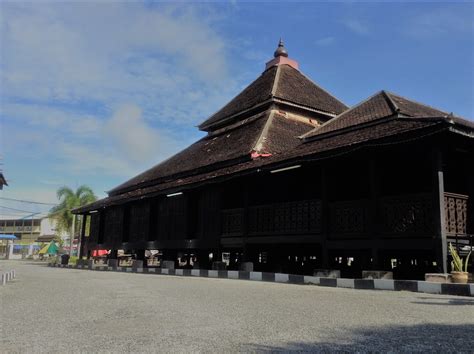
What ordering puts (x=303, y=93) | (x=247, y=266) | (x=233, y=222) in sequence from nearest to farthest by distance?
(x=247, y=266), (x=233, y=222), (x=303, y=93)

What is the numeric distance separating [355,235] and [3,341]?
883 cm

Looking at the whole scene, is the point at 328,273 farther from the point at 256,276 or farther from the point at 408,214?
the point at 256,276

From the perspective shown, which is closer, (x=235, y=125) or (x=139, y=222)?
(x=139, y=222)

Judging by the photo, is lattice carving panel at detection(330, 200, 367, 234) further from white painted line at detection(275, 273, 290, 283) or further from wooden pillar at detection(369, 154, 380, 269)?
white painted line at detection(275, 273, 290, 283)

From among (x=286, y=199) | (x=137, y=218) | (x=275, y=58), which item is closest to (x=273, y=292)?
(x=286, y=199)

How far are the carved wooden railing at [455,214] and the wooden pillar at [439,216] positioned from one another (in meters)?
0.49

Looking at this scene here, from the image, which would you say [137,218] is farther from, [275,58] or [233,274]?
[275,58]

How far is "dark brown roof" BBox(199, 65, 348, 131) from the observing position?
2132cm

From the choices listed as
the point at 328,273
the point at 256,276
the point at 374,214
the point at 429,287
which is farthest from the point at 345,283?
the point at 256,276

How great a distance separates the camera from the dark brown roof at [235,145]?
1778cm

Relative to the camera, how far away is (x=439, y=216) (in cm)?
972

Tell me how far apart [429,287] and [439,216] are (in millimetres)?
1668

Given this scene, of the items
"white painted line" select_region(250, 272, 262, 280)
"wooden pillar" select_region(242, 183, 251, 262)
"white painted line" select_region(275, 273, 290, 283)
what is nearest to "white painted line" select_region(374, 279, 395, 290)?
"white painted line" select_region(275, 273, 290, 283)

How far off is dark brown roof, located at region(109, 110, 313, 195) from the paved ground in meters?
9.61
